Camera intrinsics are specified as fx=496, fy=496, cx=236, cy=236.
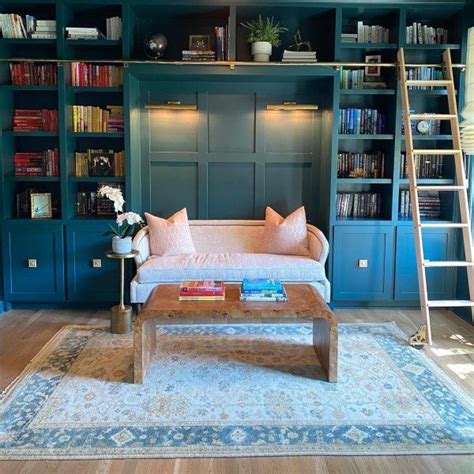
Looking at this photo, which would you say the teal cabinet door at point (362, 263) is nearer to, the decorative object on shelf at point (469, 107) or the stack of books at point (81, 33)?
the decorative object on shelf at point (469, 107)

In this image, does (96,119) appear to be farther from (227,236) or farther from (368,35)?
(368,35)

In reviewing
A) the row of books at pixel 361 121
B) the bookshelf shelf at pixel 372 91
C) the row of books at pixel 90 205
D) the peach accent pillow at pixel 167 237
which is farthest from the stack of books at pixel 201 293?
the bookshelf shelf at pixel 372 91

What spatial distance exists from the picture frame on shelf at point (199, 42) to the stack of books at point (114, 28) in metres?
0.67

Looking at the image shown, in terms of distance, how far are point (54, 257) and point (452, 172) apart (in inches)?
150

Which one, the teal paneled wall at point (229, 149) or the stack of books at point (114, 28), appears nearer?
the stack of books at point (114, 28)

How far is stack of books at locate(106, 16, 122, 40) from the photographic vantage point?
453cm

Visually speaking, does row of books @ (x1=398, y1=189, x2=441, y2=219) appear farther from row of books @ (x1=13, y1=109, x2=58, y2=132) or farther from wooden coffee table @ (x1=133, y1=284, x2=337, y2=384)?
row of books @ (x1=13, y1=109, x2=58, y2=132)

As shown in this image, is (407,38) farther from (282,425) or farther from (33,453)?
(33,453)

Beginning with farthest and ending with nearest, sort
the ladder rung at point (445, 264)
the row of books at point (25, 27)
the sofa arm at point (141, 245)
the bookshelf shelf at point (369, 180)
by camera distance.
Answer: the bookshelf shelf at point (369, 180) → the row of books at point (25, 27) → the sofa arm at point (141, 245) → the ladder rung at point (445, 264)

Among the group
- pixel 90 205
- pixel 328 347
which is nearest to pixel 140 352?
pixel 328 347

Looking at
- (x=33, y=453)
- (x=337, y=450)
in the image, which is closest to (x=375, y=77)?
(x=337, y=450)

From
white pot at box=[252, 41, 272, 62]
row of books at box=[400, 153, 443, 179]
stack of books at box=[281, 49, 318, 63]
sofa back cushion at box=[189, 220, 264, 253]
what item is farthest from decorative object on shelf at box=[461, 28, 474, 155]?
sofa back cushion at box=[189, 220, 264, 253]

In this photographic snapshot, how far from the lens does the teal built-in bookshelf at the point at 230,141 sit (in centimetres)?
450

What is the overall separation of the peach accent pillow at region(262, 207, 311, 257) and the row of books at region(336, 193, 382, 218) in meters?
0.43
